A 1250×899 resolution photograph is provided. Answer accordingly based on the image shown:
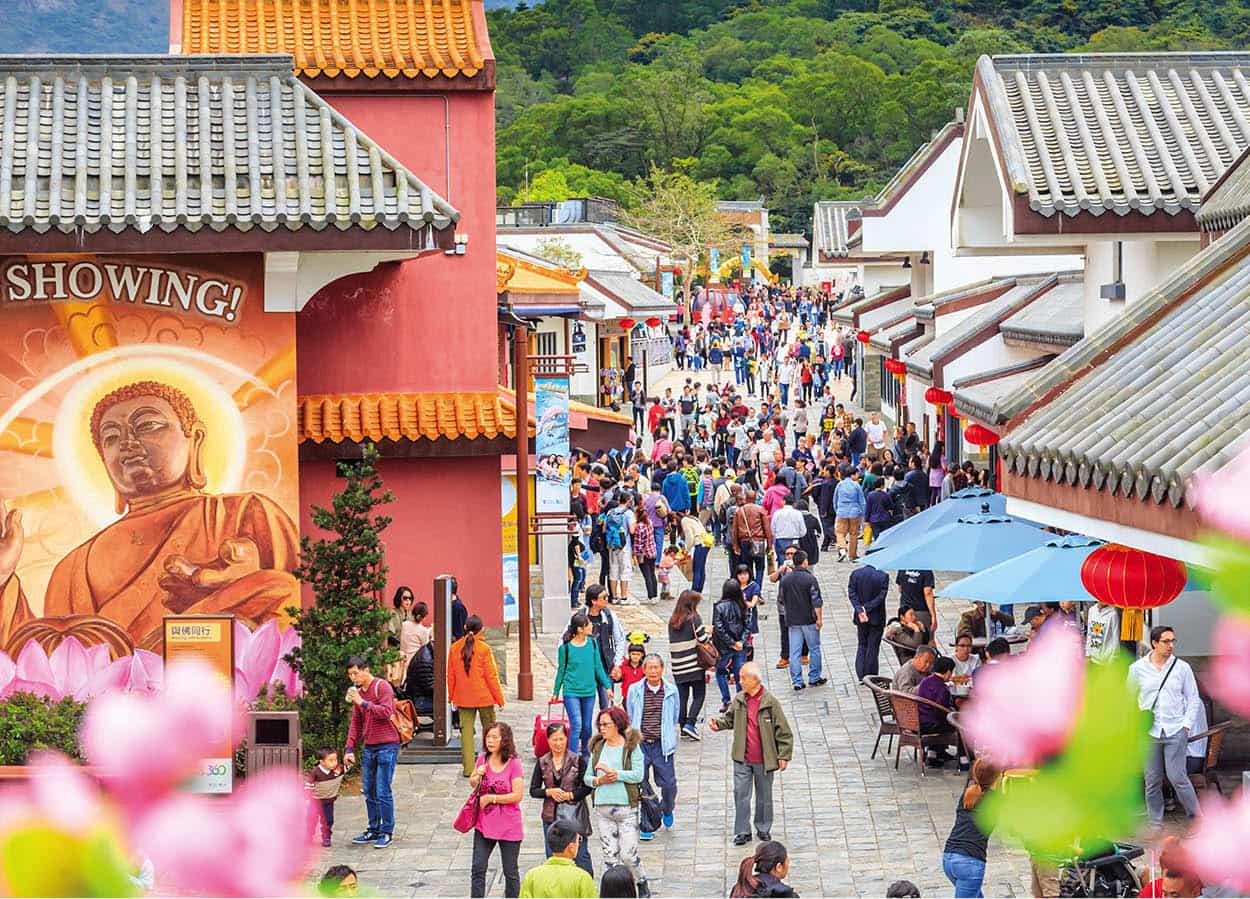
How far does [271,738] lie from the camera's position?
529 inches

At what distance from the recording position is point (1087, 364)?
1214 cm

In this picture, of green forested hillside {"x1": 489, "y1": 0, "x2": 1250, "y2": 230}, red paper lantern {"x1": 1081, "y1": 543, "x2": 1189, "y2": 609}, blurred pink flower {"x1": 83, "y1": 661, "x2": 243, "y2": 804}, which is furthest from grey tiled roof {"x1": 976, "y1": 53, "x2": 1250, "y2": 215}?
green forested hillside {"x1": 489, "y1": 0, "x2": 1250, "y2": 230}

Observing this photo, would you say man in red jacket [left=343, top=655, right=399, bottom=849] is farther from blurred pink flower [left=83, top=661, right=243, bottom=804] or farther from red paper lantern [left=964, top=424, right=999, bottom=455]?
red paper lantern [left=964, top=424, right=999, bottom=455]

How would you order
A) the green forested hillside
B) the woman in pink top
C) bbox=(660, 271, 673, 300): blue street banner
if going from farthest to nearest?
the green forested hillside < bbox=(660, 271, 673, 300): blue street banner < the woman in pink top

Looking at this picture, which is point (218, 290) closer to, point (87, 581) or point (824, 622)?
point (87, 581)

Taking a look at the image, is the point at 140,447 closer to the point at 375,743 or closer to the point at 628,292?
the point at 375,743

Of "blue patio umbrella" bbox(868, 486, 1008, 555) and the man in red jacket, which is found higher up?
"blue patio umbrella" bbox(868, 486, 1008, 555)

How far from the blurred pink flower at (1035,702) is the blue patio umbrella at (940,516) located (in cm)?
1845

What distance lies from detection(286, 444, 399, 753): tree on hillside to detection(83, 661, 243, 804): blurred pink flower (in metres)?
14.0

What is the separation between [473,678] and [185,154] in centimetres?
519

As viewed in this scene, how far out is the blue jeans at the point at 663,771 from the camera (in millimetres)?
13945

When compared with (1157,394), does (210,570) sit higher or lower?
lower

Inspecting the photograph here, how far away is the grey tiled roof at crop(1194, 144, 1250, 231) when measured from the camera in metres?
15.0

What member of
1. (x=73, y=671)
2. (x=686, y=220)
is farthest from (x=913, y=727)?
(x=686, y=220)
